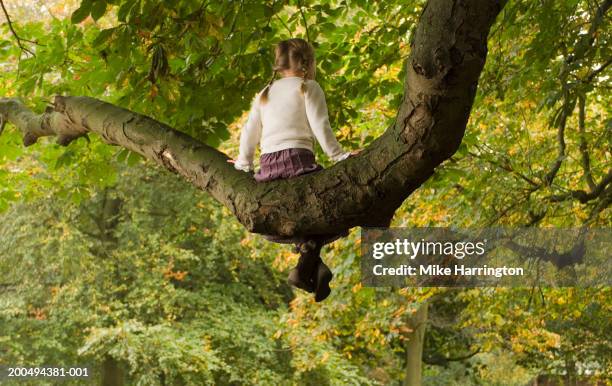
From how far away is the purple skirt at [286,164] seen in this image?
306 centimetres

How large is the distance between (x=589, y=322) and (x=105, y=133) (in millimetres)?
14160

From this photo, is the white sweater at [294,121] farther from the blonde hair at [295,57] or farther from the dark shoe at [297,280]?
the dark shoe at [297,280]

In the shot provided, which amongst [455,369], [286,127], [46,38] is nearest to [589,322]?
[455,369]

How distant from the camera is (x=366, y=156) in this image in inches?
101

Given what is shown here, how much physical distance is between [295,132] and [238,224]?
39.5 feet

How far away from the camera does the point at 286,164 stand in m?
3.08

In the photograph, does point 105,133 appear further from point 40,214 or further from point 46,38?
point 40,214

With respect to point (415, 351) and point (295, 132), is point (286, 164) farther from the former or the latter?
point (415, 351)

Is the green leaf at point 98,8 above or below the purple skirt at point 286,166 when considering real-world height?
above

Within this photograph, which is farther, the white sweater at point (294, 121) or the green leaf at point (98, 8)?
the green leaf at point (98, 8)

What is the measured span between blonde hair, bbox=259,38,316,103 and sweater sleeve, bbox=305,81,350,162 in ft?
0.45

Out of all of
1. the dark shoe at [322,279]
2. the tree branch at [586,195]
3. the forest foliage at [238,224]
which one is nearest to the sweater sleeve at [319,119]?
the dark shoe at [322,279]

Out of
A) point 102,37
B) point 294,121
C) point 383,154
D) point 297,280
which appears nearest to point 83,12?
point 102,37

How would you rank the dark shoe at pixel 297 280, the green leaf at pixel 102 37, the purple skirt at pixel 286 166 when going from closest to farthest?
1. the purple skirt at pixel 286 166
2. the dark shoe at pixel 297 280
3. the green leaf at pixel 102 37
